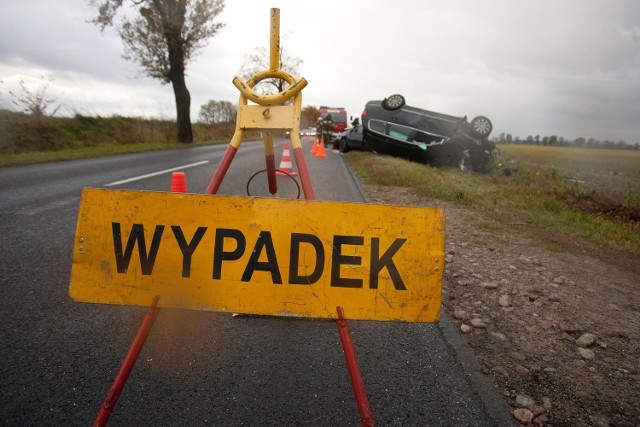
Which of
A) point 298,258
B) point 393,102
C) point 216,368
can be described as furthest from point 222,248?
point 393,102

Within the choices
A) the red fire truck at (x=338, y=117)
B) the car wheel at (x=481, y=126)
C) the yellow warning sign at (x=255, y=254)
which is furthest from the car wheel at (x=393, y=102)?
the red fire truck at (x=338, y=117)

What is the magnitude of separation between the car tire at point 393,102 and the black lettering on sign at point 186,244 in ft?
38.4

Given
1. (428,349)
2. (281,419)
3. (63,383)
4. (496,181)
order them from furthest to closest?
(496,181)
(428,349)
(63,383)
(281,419)

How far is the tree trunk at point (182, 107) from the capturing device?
66.5 ft

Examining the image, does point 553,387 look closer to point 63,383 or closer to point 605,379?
point 605,379

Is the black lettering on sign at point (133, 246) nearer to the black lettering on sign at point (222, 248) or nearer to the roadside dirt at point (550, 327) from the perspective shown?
the black lettering on sign at point (222, 248)

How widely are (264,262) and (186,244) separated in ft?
1.11

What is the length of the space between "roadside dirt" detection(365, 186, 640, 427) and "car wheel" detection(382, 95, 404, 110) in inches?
342

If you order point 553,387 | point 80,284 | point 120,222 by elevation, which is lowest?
point 553,387

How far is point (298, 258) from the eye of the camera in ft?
5.21

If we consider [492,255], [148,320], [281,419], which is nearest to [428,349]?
[281,419]

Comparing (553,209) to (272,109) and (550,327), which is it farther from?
(272,109)

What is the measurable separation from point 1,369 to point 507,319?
3.11 meters

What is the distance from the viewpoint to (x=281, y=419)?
168 centimetres
